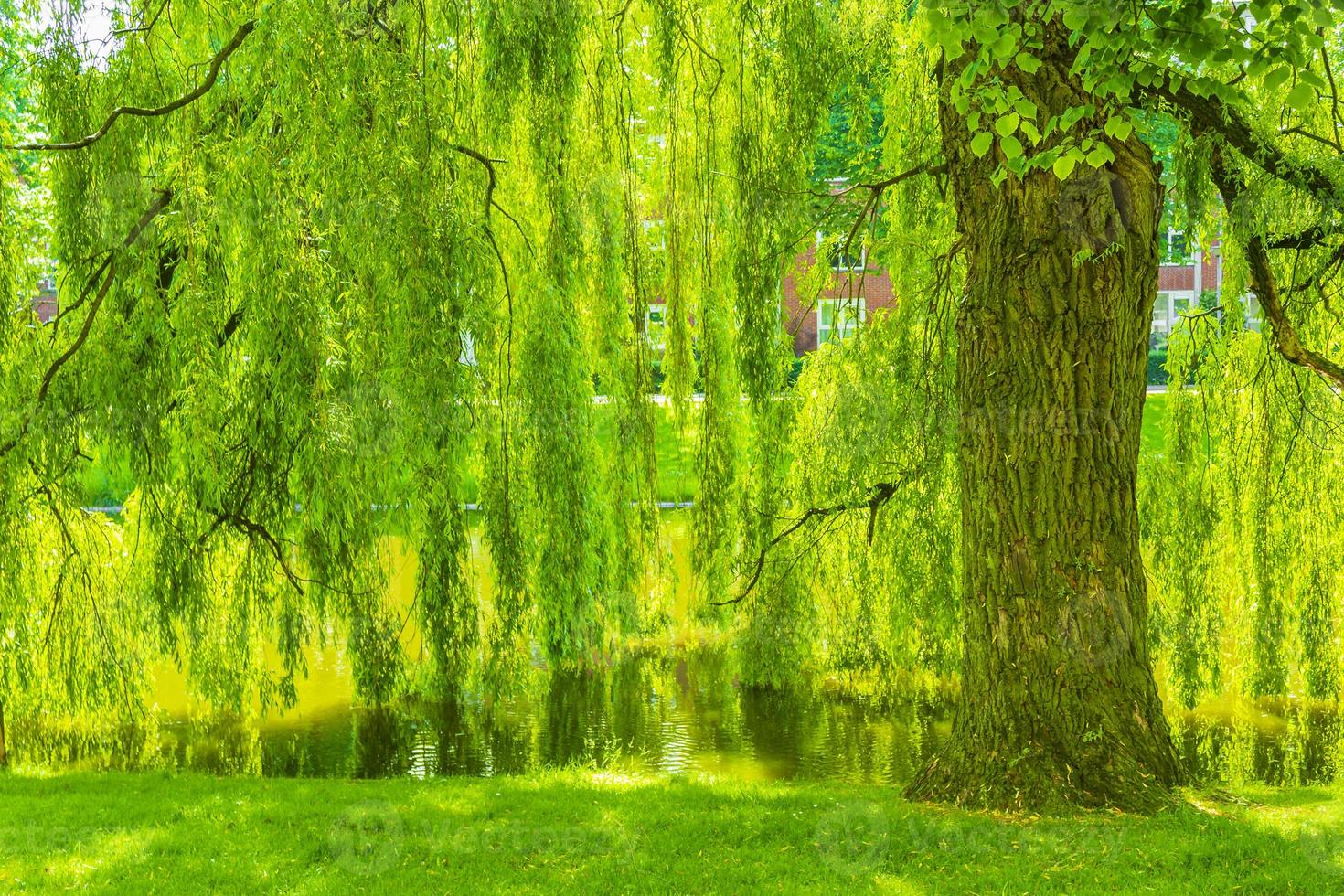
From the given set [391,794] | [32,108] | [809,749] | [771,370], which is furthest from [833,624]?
[32,108]

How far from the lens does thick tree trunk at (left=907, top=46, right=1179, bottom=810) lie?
193 inches

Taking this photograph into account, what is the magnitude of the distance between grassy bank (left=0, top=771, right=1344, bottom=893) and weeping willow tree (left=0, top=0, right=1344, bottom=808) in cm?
40

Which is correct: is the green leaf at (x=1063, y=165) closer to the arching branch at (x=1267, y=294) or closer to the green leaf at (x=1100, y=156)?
the green leaf at (x=1100, y=156)

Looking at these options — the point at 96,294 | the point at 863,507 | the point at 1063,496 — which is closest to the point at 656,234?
the point at 863,507

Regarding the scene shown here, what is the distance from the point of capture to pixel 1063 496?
4.95 metres

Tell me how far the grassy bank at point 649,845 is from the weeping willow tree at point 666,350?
40 centimetres

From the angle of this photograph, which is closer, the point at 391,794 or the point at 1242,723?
the point at 391,794

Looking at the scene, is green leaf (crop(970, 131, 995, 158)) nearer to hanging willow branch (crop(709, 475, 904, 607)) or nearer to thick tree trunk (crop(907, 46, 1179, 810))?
thick tree trunk (crop(907, 46, 1179, 810))

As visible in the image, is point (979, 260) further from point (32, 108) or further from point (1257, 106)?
point (32, 108)

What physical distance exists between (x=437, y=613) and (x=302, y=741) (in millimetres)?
2356

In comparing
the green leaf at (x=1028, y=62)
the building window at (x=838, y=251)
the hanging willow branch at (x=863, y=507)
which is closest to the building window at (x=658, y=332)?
the building window at (x=838, y=251)

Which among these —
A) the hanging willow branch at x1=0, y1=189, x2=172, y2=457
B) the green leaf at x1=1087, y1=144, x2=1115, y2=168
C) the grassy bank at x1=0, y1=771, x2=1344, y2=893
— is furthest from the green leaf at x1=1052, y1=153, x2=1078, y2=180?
the hanging willow branch at x1=0, y1=189, x2=172, y2=457

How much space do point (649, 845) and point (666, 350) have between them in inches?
150

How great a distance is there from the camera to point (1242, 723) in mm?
8344
